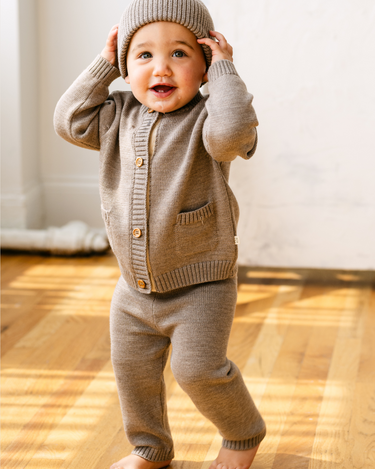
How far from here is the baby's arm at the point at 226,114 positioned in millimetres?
960

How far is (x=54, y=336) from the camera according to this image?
175 centimetres

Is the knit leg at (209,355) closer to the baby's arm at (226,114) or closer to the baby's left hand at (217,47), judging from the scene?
the baby's arm at (226,114)

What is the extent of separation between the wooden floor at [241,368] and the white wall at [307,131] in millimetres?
186

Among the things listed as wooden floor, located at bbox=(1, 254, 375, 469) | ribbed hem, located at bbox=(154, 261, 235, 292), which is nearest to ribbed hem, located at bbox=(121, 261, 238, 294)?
ribbed hem, located at bbox=(154, 261, 235, 292)

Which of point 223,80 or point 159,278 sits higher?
point 223,80

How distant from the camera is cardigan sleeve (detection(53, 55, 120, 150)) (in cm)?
109

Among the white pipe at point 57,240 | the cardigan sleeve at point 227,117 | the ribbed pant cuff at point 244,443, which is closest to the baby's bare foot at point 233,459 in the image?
the ribbed pant cuff at point 244,443

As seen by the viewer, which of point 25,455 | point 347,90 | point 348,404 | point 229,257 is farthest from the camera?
point 347,90

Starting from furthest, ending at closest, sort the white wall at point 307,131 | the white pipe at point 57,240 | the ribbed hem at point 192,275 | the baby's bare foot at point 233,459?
the white pipe at point 57,240
the white wall at point 307,131
the baby's bare foot at point 233,459
the ribbed hem at point 192,275

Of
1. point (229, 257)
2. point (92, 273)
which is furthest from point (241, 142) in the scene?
point (92, 273)

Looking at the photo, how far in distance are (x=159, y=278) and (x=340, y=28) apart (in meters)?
1.15

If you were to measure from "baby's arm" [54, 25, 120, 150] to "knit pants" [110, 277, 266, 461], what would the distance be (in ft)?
0.93

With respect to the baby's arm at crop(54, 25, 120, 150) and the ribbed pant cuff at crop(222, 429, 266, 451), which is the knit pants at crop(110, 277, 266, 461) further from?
the baby's arm at crop(54, 25, 120, 150)

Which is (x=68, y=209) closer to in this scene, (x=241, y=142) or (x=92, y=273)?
(x=92, y=273)
